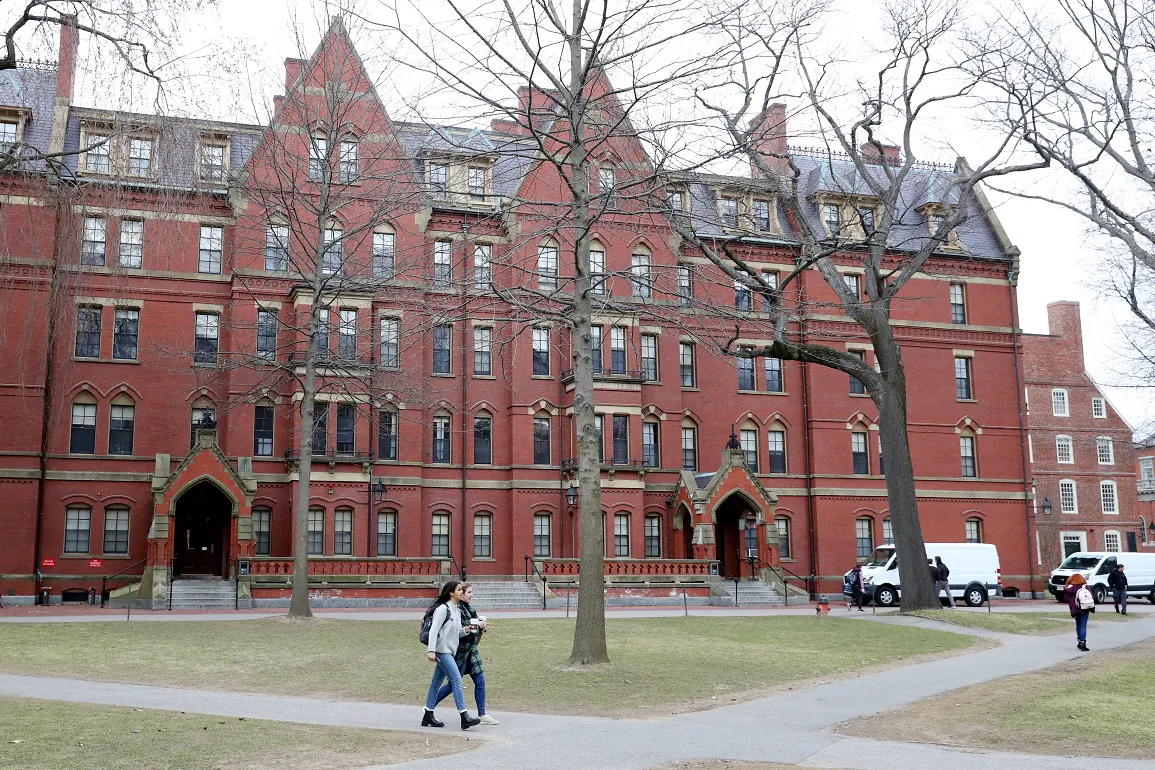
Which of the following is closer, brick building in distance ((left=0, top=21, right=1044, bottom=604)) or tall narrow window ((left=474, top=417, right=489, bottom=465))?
brick building in distance ((left=0, top=21, right=1044, bottom=604))

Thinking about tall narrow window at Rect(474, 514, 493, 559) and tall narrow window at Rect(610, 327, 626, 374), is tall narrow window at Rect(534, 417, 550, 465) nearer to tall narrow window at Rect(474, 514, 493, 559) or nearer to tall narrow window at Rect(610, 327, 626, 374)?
tall narrow window at Rect(474, 514, 493, 559)

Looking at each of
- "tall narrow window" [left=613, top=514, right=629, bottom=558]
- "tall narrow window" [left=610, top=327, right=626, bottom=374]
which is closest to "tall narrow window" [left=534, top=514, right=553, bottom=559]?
"tall narrow window" [left=613, top=514, right=629, bottom=558]

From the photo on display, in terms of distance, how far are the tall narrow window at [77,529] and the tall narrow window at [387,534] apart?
941 cm

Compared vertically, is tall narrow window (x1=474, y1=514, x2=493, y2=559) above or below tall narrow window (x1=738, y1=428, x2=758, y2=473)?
below

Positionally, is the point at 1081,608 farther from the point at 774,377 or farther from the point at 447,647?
the point at 774,377

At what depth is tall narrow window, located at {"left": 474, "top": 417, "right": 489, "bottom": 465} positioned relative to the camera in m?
40.1

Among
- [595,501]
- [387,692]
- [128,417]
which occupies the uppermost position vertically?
[128,417]

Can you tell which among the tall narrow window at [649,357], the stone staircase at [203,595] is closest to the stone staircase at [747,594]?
the tall narrow window at [649,357]

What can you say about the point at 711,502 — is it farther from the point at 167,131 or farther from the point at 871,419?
the point at 167,131

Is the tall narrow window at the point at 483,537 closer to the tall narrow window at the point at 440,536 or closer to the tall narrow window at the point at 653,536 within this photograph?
the tall narrow window at the point at 440,536

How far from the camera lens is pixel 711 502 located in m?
39.2

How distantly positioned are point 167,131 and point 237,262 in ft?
71.3

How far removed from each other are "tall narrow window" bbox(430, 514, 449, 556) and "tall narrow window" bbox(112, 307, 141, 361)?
11907 mm

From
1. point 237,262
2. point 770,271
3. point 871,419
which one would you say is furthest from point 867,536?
point 237,262
